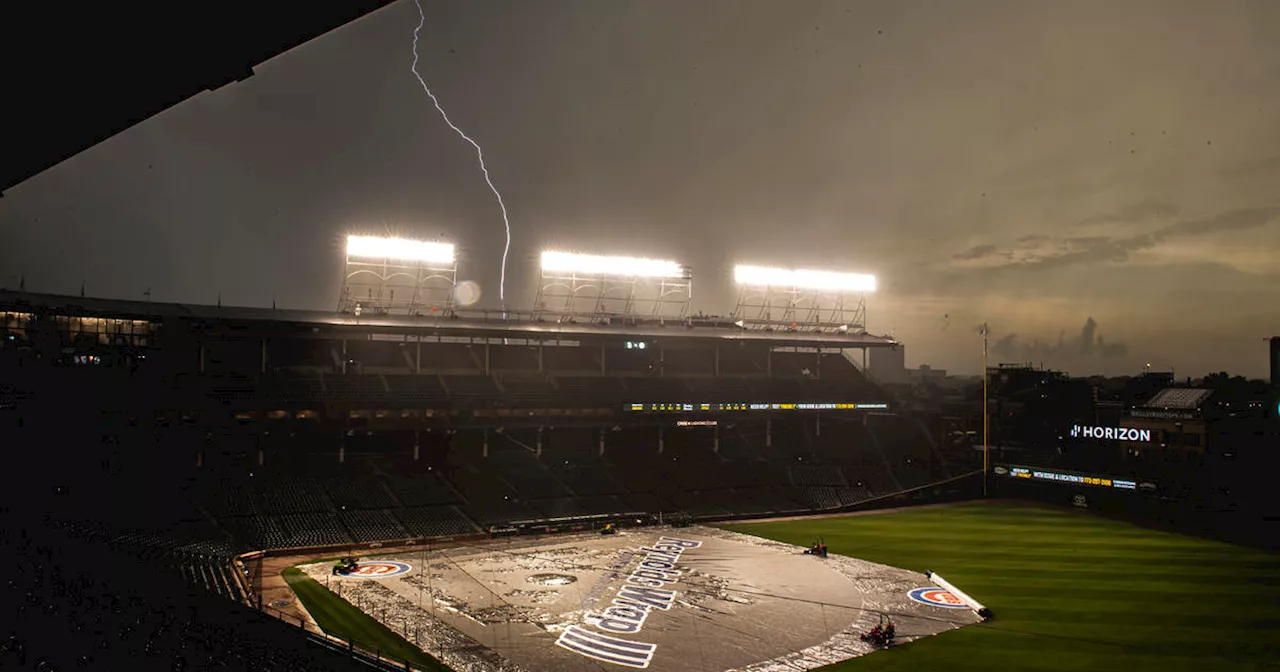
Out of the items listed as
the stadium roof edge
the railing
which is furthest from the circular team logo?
the stadium roof edge

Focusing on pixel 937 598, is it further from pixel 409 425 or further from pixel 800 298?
pixel 800 298

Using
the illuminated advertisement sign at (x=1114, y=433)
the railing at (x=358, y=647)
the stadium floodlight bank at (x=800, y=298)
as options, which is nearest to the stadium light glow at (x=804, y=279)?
the stadium floodlight bank at (x=800, y=298)

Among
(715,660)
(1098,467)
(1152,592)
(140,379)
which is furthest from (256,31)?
(1098,467)

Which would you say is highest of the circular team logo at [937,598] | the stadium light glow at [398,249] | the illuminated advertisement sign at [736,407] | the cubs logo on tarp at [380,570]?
the stadium light glow at [398,249]

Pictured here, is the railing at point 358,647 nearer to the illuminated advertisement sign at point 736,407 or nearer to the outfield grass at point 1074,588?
the outfield grass at point 1074,588

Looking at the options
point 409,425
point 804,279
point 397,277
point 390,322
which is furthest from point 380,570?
point 804,279

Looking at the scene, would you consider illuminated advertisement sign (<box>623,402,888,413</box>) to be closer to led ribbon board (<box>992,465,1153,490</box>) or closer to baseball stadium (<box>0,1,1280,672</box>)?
baseball stadium (<box>0,1,1280,672</box>)

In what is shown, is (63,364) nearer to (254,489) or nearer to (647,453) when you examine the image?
(254,489)
